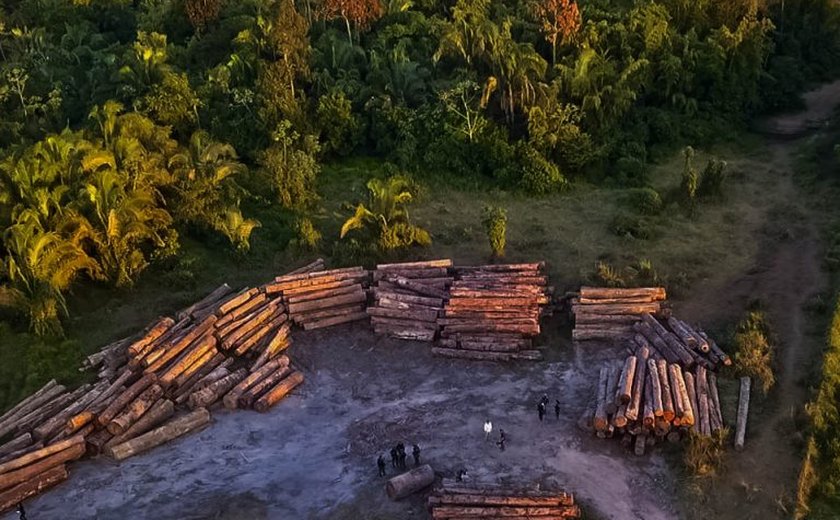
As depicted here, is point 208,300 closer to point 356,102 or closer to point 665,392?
point 356,102

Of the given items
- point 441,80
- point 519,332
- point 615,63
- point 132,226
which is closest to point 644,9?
point 615,63

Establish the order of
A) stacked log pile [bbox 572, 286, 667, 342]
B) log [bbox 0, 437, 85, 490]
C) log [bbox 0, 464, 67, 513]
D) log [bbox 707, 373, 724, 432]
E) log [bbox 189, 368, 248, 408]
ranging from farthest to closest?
1. stacked log pile [bbox 572, 286, 667, 342]
2. log [bbox 189, 368, 248, 408]
3. log [bbox 707, 373, 724, 432]
4. log [bbox 0, 437, 85, 490]
5. log [bbox 0, 464, 67, 513]

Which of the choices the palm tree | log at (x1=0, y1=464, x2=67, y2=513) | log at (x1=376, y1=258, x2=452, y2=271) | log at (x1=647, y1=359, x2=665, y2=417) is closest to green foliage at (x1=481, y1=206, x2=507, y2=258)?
log at (x1=376, y1=258, x2=452, y2=271)

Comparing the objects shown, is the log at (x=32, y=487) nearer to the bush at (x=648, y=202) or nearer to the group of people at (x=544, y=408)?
the group of people at (x=544, y=408)

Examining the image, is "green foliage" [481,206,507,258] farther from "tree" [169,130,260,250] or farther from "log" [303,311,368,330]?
"tree" [169,130,260,250]

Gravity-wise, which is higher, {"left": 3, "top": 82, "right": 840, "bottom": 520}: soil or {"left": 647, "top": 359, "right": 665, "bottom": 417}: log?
{"left": 647, "top": 359, "right": 665, "bottom": 417}: log

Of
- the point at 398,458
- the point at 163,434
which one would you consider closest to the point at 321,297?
the point at 163,434

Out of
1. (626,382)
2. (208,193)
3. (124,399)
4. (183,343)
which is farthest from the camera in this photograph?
(208,193)

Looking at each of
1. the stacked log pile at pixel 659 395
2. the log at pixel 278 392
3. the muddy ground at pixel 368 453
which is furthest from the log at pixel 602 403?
the log at pixel 278 392
